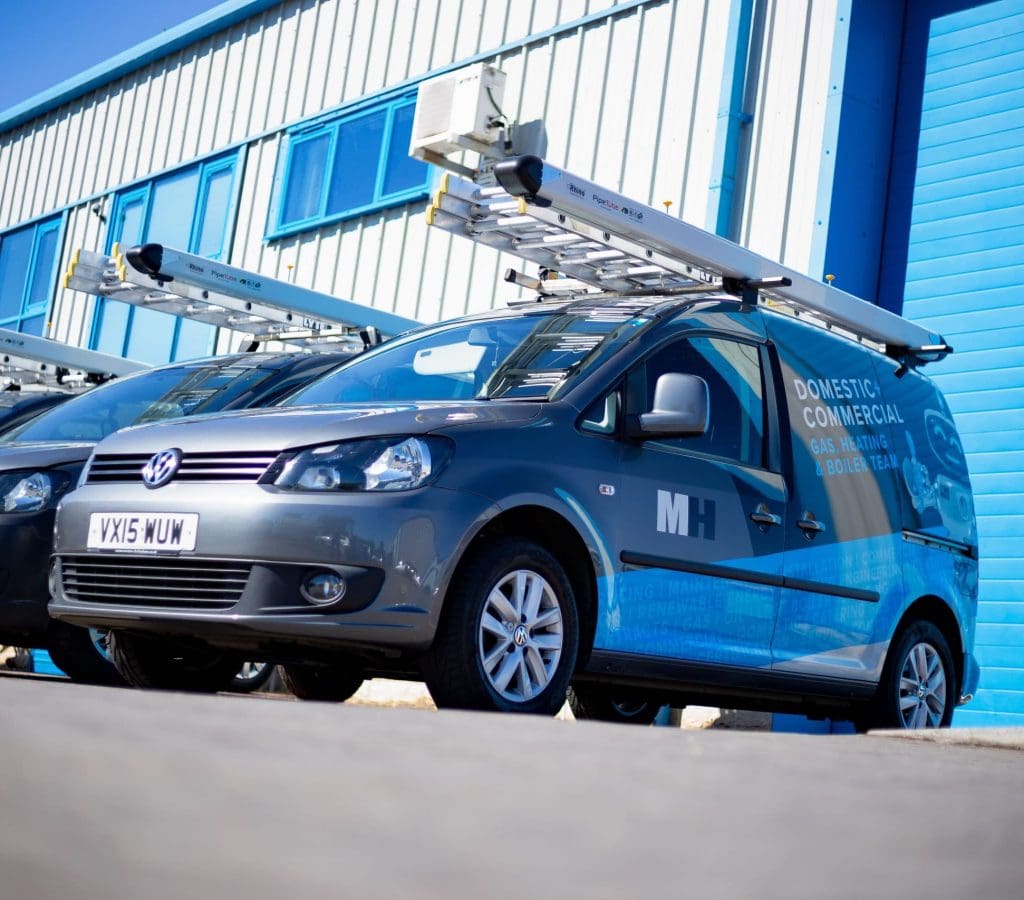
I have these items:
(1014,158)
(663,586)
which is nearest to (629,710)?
(663,586)

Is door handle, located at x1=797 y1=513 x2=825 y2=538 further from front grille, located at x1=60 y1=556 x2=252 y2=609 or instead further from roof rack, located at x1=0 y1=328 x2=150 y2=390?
roof rack, located at x1=0 y1=328 x2=150 y2=390

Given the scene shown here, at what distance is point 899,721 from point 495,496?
285cm

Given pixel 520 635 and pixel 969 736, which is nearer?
pixel 520 635

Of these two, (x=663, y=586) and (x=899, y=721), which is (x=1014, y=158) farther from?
(x=663, y=586)

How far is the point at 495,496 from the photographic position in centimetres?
488

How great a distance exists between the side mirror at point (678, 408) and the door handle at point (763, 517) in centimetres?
67

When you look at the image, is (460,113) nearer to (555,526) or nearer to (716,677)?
(555,526)

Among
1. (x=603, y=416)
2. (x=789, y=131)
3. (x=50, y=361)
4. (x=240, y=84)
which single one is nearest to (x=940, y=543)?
(x=603, y=416)

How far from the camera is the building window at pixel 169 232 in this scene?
17.4 metres

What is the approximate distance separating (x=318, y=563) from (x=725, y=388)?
2157 millimetres

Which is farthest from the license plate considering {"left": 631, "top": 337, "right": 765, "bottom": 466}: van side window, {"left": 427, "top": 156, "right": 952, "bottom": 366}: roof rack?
{"left": 427, "top": 156, "right": 952, "bottom": 366}: roof rack

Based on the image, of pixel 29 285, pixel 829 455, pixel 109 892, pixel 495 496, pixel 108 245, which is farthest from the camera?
pixel 29 285

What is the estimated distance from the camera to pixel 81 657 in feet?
22.3

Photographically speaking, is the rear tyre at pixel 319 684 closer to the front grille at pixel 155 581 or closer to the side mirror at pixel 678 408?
the front grille at pixel 155 581
